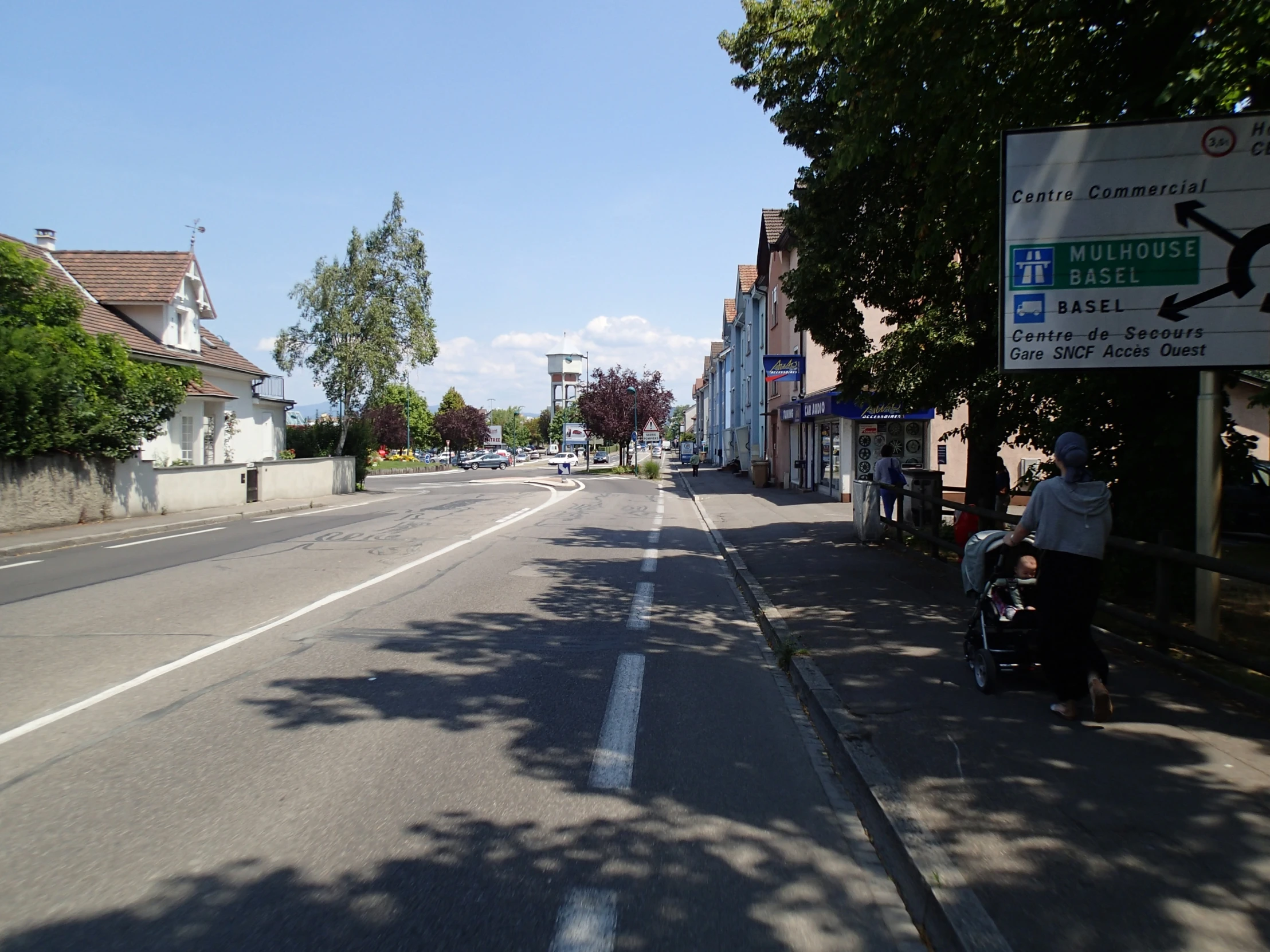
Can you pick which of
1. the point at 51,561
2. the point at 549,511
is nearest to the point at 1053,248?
the point at 51,561

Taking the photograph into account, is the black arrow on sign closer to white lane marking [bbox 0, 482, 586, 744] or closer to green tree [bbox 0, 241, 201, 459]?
white lane marking [bbox 0, 482, 586, 744]

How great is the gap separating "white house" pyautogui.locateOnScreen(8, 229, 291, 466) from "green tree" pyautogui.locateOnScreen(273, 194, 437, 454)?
16.1 ft

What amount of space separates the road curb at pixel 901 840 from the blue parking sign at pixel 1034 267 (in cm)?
375

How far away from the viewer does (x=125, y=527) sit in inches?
741

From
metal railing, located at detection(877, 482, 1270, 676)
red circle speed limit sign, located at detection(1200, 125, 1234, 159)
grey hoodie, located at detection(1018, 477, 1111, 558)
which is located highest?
red circle speed limit sign, located at detection(1200, 125, 1234, 159)

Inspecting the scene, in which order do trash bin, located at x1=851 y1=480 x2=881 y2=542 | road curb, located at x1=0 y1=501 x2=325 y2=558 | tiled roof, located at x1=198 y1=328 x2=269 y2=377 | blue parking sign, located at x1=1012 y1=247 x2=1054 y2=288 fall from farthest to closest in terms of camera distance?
tiled roof, located at x1=198 y1=328 x2=269 y2=377 → road curb, located at x1=0 y1=501 x2=325 y2=558 → trash bin, located at x1=851 y1=480 x2=881 y2=542 → blue parking sign, located at x1=1012 y1=247 x2=1054 y2=288

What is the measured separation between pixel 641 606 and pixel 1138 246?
600 cm

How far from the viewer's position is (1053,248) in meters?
7.41

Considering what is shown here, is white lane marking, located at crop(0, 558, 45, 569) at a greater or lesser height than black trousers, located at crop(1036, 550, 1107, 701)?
lesser

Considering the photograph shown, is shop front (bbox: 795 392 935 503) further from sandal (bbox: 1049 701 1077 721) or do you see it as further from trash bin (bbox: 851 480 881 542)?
sandal (bbox: 1049 701 1077 721)

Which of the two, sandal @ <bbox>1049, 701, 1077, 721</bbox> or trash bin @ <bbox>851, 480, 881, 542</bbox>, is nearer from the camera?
sandal @ <bbox>1049, 701, 1077, 721</bbox>

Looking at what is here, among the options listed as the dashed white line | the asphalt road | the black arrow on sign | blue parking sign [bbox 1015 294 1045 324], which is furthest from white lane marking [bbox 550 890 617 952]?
the dashed white line

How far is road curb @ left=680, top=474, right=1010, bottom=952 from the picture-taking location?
317 centimetres

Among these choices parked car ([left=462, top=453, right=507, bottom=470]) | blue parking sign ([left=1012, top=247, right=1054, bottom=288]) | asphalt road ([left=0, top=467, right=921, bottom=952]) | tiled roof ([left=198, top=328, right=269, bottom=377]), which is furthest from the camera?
parked car ([left=462, top=453, right=507, bottom=470])
